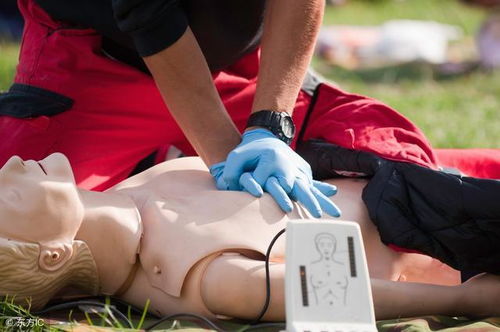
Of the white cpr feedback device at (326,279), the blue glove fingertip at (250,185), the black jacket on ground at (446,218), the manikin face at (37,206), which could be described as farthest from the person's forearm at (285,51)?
the white cpr feedback device at (326,279)

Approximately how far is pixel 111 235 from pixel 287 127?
54 cm

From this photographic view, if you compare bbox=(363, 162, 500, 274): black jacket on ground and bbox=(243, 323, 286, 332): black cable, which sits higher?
bbox=(363, 162, 500, 274): black jacket on ground

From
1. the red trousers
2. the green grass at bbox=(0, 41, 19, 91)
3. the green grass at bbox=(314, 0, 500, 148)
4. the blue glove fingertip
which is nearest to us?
the blue glove fingertip

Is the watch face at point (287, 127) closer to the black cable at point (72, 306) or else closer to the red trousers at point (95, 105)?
the red trousers at point (95, 105)

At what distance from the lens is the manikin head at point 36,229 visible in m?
1.91

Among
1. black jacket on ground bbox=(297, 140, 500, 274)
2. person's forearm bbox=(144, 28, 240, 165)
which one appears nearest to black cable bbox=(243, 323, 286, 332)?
black jacket on ground bbox=(297, 140, 500, 274)

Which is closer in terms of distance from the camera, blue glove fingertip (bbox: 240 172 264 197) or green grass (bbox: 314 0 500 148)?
blue glove fingertip (bbox: 240 172 264 197)

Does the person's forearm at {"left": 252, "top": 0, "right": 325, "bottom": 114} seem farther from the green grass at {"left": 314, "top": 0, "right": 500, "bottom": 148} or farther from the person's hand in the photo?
the green grass at {"left": 314, "top": 0, "right": 500, "bottom": 148}

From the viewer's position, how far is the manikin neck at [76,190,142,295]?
6.55 feet

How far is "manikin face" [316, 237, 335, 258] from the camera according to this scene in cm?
162

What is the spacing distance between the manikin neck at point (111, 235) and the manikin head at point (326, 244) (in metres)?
0.55

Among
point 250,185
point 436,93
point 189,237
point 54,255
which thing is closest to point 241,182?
point 250,185

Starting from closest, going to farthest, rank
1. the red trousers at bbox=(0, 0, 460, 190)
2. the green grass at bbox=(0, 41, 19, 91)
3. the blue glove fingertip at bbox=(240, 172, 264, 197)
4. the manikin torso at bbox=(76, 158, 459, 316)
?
the manikin torso at bbox=(76, 158, 459, 316) → the blue glove fingertip at bbox=(240, 172, 264, 197) → the red trousers at bbox=(0, 0, 460, 190) → the green grass at bbox=(0, 41, 19, 91)

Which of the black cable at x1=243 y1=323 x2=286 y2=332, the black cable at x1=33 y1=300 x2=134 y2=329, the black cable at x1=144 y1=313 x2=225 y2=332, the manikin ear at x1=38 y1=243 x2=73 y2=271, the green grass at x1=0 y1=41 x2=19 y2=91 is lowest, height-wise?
the green grass at x1=0 y1=41 x2=19 y2=91
